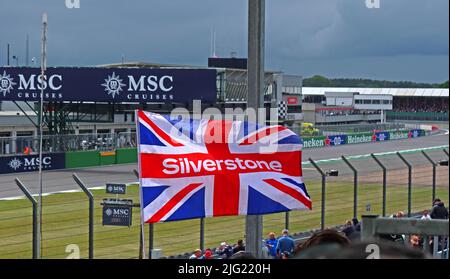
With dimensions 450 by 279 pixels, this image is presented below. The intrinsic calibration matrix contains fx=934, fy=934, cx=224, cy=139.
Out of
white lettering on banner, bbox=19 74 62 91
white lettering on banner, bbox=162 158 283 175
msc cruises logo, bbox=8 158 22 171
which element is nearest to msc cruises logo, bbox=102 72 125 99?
white lettering on banner, bbox=19 74 62 91

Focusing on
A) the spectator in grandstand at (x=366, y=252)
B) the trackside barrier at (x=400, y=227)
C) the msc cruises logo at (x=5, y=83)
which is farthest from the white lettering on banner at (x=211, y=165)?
the msc cruises logo at (x=5, y=83)

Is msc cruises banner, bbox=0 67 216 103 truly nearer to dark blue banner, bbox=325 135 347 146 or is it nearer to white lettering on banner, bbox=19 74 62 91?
white lettering on banner, bbox=19 74 62 91

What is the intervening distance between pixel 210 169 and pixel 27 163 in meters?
28.2

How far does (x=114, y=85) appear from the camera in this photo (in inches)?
1663

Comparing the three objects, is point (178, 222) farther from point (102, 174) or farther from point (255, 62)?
point (102, 174)

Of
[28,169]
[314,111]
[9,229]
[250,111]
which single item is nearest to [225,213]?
[250,111]

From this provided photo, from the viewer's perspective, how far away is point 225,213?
7242mm

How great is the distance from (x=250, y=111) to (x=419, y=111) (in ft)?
421

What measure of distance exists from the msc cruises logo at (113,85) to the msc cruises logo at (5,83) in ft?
14.6

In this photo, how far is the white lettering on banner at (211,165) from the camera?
23.5 ft

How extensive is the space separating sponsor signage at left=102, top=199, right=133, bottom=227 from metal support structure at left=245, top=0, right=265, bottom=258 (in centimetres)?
516

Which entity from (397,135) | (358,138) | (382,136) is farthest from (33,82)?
(397,135)

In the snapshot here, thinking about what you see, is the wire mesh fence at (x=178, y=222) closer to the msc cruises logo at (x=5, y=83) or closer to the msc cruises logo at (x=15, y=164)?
the msc cruises logo at (x=15, y=164)
